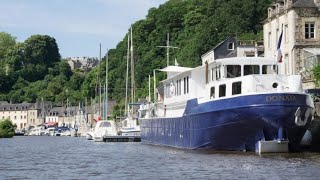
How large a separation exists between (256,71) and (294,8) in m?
23.8

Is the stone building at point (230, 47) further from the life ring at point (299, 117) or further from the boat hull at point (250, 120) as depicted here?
the life ring at point (299, 117)

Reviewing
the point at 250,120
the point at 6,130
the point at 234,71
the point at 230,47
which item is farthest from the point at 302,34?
the point at 6,130

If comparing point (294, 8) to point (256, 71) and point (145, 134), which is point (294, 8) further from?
point (256, 71)

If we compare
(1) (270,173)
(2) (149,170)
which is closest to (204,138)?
(2) (149,170)

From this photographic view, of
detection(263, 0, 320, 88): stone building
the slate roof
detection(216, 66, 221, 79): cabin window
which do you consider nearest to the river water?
detection(216, 66, 221, 79): cabin window

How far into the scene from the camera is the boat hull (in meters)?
35.8

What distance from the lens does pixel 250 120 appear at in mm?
36312

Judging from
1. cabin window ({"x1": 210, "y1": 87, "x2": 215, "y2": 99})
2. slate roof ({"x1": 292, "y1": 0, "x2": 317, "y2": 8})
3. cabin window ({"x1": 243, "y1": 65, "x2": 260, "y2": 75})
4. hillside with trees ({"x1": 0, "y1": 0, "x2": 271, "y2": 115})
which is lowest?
cabin window ({"x1": 210, "y1": 87, "x2": 215, "y2": 99})

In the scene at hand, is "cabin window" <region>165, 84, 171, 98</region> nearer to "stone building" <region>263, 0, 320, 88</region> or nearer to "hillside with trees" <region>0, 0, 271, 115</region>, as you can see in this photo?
"stone building" <region>263, 0, 320, 88</region>

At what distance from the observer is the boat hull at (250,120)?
3578 centimetres

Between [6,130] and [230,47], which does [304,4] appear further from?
[6,130]

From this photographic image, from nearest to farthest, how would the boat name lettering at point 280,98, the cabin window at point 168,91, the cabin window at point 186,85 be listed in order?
the boat name lettering at point 280,98 → the cabin window at point 186,85 → the cabin window at point 168,91

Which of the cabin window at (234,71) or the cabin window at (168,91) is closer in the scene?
the cabin window at (234,71)

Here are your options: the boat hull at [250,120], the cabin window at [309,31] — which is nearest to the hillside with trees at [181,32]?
the cabin window at [309,31]
